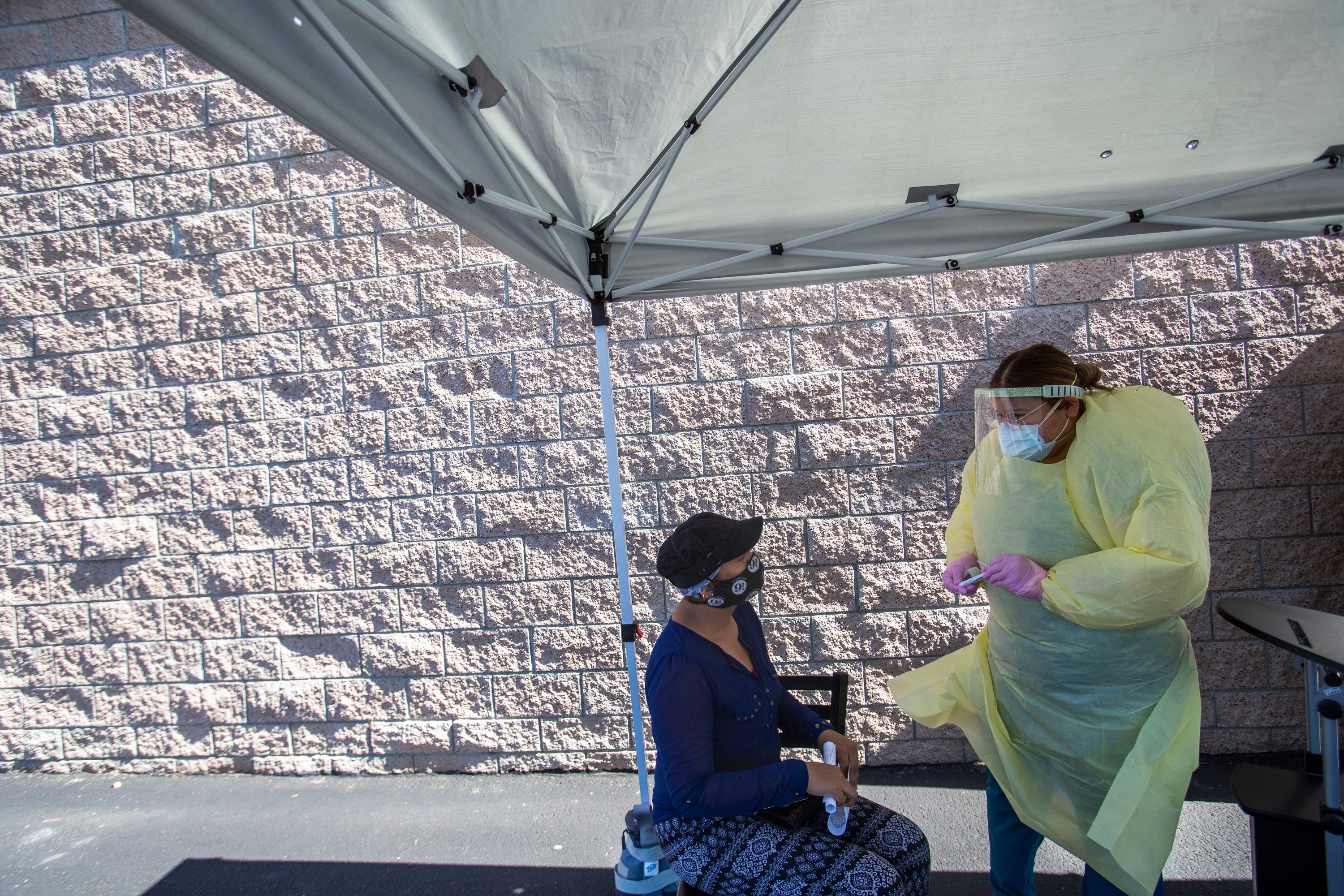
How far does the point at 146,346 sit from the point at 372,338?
1229mm

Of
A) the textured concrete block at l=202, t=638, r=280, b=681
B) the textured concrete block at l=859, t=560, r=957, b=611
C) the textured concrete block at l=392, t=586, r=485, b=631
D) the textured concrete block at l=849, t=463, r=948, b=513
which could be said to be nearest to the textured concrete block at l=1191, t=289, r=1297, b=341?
the textured concrete block at l=849, t=463, r=948, b=513

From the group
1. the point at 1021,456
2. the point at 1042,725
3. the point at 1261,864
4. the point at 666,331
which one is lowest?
the point at 1261,864

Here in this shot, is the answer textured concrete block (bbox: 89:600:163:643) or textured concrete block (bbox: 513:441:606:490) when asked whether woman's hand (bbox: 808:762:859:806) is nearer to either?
textured concrete block (bbox: 513:441:606:490)

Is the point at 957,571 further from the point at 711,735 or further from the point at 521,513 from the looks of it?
the point at 521,513

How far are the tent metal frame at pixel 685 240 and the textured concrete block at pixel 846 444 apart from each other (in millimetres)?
877

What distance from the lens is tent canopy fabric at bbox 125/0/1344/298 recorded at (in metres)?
1.56

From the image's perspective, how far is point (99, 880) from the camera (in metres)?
3.19

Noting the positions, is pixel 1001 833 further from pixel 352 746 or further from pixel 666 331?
pixel 352 746

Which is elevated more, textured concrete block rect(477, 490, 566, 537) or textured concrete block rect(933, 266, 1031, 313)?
textured concrete block rect(933, 266, 1031, 313)

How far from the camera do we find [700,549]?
2146 millimetres

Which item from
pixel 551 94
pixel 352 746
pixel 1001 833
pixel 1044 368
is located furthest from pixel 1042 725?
pixel 352 746

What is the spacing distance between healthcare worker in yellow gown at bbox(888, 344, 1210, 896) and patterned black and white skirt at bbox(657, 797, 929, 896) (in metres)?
0.41

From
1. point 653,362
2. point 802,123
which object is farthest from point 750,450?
point 802,123

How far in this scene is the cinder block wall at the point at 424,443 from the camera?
136 inches
